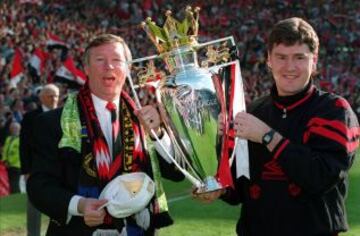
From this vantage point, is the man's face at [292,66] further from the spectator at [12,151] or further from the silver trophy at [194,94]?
the spectator at [12,151]

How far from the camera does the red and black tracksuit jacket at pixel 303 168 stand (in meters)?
2.91

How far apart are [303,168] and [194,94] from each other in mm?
592

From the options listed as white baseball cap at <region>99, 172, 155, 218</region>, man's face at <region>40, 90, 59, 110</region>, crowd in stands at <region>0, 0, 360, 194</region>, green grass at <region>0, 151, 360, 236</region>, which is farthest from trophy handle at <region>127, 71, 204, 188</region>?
crowd in stands at <region>0, 0, 360, 194</region>

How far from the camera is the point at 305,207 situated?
303cm

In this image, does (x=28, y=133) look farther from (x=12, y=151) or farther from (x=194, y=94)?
(x=12, y=151)

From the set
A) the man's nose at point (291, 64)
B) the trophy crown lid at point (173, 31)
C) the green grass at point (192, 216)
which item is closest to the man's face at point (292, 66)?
the man's nose at point (291, 64)

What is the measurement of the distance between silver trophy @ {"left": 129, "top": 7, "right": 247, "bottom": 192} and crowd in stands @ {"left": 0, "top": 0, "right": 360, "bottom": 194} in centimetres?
1019

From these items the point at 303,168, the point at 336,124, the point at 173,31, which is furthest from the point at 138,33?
the point at 303,168

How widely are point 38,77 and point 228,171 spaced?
14356 mm

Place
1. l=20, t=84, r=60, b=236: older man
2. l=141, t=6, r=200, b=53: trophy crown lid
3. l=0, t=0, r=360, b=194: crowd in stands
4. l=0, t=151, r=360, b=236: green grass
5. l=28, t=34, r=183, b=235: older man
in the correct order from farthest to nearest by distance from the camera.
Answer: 1. l=0, t=0, r=360, b=194: crowd in stands
2. l=0, t=151, r=360, b=236: green grass
3. l=20, t=84, r=60, b=236: older man
4. l=28, t=34, r=183, b=235: older man
5. l=141, t=6, r=200, b=53: trophy crown lid

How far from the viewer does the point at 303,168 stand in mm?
2887

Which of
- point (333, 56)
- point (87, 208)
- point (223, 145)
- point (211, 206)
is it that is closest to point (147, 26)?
point (223, 145)

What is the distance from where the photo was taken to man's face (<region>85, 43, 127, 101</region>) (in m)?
3.46

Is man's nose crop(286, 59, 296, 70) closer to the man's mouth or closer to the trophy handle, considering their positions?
the trophy handle
